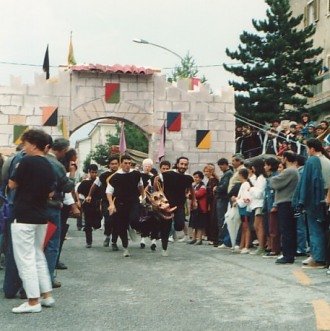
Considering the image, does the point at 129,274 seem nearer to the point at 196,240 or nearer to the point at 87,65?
the point at 196,240

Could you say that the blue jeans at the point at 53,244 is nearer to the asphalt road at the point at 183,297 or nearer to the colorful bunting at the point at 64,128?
the asphalt road at the point at 183,297

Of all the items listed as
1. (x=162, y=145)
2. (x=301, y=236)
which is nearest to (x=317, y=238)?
(x=301, y=236)

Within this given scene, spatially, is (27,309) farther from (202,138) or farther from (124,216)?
(202,138)

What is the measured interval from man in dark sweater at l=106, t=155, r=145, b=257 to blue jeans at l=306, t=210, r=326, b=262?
12.6ft

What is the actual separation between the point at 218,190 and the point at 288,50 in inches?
867

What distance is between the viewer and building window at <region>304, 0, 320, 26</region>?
41.7 metres

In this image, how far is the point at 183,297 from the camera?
28.0 ft

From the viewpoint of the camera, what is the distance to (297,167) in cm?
1348

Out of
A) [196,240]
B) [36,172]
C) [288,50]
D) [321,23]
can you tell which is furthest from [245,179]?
[321,23]

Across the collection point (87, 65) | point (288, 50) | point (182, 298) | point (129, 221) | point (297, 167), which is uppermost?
point (288, 50)

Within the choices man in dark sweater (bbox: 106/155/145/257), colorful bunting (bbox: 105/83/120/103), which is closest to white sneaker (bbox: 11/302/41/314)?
man in dark sweater (bbox: 106/155/145/257)

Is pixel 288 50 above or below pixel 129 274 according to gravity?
above

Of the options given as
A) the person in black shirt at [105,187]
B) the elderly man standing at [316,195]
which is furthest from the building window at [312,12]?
the elderly man standing at [316,195]

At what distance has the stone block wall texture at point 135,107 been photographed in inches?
1032
